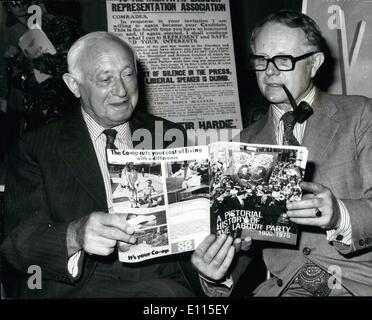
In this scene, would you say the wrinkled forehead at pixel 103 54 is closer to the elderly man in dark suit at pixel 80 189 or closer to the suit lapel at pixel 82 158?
the elderly man in dark suit at pixel 80 189

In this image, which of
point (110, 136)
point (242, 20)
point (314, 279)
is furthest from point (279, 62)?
point (242, 20)

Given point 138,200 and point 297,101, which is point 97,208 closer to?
point 138,200

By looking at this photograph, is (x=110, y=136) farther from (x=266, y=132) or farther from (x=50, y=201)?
(x=266, y=132)

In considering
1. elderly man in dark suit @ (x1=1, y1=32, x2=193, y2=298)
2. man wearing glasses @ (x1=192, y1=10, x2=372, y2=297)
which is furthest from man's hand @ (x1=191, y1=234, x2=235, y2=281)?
elderly man in dark suit @ (x1=1, y1=32, x2=193, y2=298)

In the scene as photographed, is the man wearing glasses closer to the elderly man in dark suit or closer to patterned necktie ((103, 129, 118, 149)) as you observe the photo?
the elderly man in dark suit

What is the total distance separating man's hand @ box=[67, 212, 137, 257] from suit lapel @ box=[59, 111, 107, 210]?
0.65 ft

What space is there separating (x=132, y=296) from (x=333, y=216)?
34.8 inches

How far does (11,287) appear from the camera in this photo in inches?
76.5

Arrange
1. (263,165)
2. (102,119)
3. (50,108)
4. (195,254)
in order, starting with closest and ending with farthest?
(263,165) < (195,254) < (102,119) < (50,108)

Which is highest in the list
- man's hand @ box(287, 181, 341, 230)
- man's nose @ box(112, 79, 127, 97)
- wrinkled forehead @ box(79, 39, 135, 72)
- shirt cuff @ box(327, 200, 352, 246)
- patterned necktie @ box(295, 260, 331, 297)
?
wrinkled forehead @ box(79, 39, 135, 72)

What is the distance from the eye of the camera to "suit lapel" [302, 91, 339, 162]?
185cm

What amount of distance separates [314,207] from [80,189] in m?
0.99

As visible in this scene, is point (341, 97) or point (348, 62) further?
point (348, 62)
